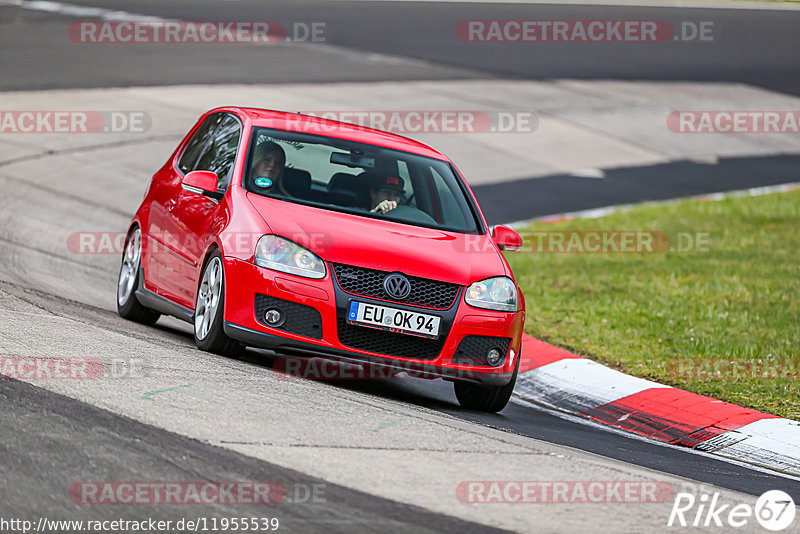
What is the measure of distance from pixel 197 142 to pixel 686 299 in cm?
491

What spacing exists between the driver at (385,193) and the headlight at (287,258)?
982mm

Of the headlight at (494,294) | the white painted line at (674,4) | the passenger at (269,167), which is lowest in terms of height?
the headlight at (494,294)

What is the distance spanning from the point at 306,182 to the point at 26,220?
5.58 m

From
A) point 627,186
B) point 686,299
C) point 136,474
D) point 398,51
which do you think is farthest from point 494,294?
point 398,51

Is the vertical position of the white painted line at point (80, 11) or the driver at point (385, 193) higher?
the white painted line at point (80, 11)

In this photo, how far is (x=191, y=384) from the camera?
6.32 metres

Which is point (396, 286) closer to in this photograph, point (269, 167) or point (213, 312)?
point (213, 312)

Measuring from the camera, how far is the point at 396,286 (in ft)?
23.8

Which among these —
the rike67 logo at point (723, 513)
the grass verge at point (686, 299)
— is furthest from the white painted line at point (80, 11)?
the rike67 logo at point (723, 513)

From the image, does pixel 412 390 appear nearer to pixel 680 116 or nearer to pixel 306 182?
pixel 306 182

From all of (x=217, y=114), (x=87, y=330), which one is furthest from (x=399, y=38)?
(x=87, y=330)

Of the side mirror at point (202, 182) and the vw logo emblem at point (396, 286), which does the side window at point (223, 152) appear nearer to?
the side mirror at point (202, 182)

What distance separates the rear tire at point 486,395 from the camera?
25.8 ft

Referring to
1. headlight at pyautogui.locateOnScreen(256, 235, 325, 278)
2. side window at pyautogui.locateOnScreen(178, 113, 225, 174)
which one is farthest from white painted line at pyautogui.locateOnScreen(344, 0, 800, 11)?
headlight at pyautogui.locateOnScreen(256, 235, 325, 278)
